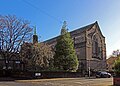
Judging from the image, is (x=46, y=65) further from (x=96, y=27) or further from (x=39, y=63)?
(x=96, y=27)

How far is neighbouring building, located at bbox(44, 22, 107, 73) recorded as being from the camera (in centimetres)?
7350

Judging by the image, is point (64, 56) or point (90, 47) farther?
point (90, 47)

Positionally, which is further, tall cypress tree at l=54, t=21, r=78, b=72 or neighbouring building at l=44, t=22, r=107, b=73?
neighbouring building at l=44, t=22, r=107, b=73

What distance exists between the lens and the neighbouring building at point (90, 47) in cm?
7350

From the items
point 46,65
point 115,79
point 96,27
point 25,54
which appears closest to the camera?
point 115,79

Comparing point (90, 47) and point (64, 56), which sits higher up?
point (90, 47)

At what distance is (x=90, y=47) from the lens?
75.3 m

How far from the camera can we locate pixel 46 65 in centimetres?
5075

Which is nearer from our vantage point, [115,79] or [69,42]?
[115,79]

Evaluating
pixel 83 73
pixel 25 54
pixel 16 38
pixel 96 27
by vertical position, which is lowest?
pixel 83 73

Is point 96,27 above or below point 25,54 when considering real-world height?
above

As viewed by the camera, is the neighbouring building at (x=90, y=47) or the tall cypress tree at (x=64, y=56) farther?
the neighbouring building at (x=90, y=47)

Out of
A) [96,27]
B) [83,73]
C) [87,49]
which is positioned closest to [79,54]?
[87,49]

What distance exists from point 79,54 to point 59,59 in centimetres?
2286
